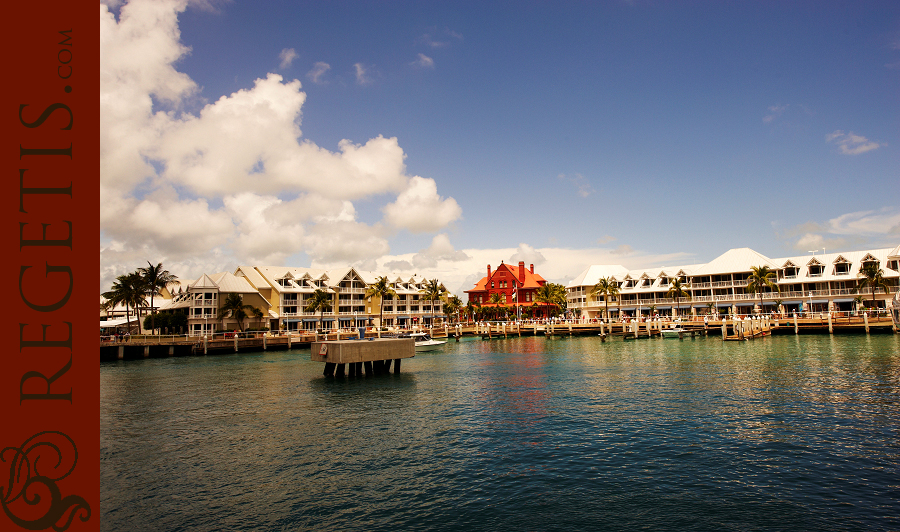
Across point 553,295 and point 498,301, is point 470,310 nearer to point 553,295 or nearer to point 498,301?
point 498,301

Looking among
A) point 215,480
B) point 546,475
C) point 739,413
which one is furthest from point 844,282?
point 215,480

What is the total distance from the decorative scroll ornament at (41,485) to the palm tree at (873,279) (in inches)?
3902

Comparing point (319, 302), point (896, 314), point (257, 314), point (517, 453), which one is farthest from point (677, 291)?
point (517, 453)

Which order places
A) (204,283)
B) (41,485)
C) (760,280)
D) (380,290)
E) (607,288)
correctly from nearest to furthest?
1. (41,485)
2. (760,280)
3. (204,283)
4. (607,288)
5. (380,290)

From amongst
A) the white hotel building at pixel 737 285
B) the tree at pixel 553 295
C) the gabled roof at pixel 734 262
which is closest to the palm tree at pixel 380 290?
the tree at pixel 553 295

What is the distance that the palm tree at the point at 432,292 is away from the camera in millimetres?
111875

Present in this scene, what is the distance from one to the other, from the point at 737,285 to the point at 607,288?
930 inches

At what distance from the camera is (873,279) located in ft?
249

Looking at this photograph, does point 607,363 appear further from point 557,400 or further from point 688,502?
point 688,502

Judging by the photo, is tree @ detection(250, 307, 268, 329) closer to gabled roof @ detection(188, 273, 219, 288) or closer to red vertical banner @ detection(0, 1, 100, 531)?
gabled roof @ detection(188, 273, 219, 288)

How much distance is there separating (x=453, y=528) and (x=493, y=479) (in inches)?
152

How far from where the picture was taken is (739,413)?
81.9 feet

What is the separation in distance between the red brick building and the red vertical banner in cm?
11594

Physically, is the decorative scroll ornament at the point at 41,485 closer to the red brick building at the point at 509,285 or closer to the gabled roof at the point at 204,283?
the gabled roof at the point at 204,283
